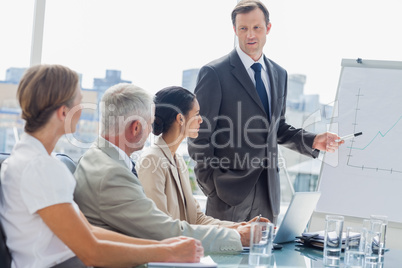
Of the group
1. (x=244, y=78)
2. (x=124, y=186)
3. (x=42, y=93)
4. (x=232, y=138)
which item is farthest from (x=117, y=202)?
(x=244, y=78)

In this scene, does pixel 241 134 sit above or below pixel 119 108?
below

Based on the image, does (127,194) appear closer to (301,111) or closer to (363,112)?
(363,112)

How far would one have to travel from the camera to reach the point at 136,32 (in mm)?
4363

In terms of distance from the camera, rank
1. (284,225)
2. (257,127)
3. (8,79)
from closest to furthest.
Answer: (284,225)
(257,127)
(8,79)

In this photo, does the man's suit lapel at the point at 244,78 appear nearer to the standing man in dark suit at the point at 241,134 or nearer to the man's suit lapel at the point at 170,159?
the standing man in dark suit at the point at 241,134

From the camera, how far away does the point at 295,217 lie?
2039 mm

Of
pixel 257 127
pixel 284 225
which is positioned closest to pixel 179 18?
pixel 257 127

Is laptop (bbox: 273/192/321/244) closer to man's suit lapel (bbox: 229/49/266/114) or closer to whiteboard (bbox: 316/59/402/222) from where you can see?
man's suit lapel (bbox: 229/49/266/114)

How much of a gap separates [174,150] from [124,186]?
26.3 inches

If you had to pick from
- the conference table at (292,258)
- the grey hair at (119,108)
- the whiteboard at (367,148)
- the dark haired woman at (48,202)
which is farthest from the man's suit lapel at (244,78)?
the dark haired woman at (48,202)

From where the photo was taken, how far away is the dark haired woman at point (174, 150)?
7.13ft

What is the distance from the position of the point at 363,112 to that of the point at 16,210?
2.45 meters

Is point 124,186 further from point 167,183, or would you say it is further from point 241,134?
point 241,134

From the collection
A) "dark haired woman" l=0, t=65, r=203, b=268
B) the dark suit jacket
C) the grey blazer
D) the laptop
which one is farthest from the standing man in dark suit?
"dark haired woman" l=0, t=65, r=203, b=268
